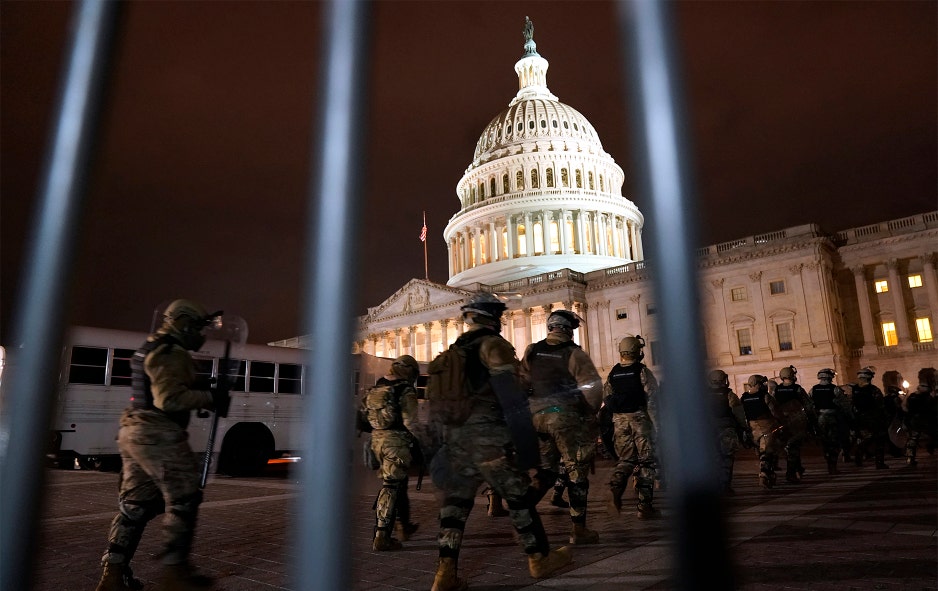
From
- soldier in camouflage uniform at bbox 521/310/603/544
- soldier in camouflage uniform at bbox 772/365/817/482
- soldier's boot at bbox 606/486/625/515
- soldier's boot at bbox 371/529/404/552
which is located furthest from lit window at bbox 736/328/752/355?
soldier's boot at bbox 371/529/404/552

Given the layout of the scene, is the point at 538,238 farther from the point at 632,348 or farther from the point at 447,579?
the point at 447,579

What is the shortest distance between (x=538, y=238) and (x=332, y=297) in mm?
69372

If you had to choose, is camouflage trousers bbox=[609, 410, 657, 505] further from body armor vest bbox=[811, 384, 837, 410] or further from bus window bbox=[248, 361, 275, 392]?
bus window bbox=[248, 361, 275, 392]

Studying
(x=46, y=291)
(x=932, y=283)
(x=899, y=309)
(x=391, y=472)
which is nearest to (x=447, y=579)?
(x=391, y=472)

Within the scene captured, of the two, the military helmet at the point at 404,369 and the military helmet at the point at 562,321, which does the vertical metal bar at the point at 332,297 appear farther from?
the military helmet at the point at 404,369

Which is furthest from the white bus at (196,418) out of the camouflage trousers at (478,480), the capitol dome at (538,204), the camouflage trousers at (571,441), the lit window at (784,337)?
the capitol dome at (538,204)

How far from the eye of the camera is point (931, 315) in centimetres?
4369

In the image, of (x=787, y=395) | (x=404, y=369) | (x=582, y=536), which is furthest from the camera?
(x=787, y=395)

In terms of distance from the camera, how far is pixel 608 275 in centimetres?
5394

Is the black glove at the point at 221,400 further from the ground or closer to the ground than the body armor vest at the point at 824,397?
closer to the ground

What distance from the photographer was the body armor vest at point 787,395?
13.0 meters

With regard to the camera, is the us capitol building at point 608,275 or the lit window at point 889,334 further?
the lit window at point 889,334

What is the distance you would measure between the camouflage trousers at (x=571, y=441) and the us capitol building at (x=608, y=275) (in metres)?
20.6

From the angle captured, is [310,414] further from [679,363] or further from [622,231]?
[622,231]
